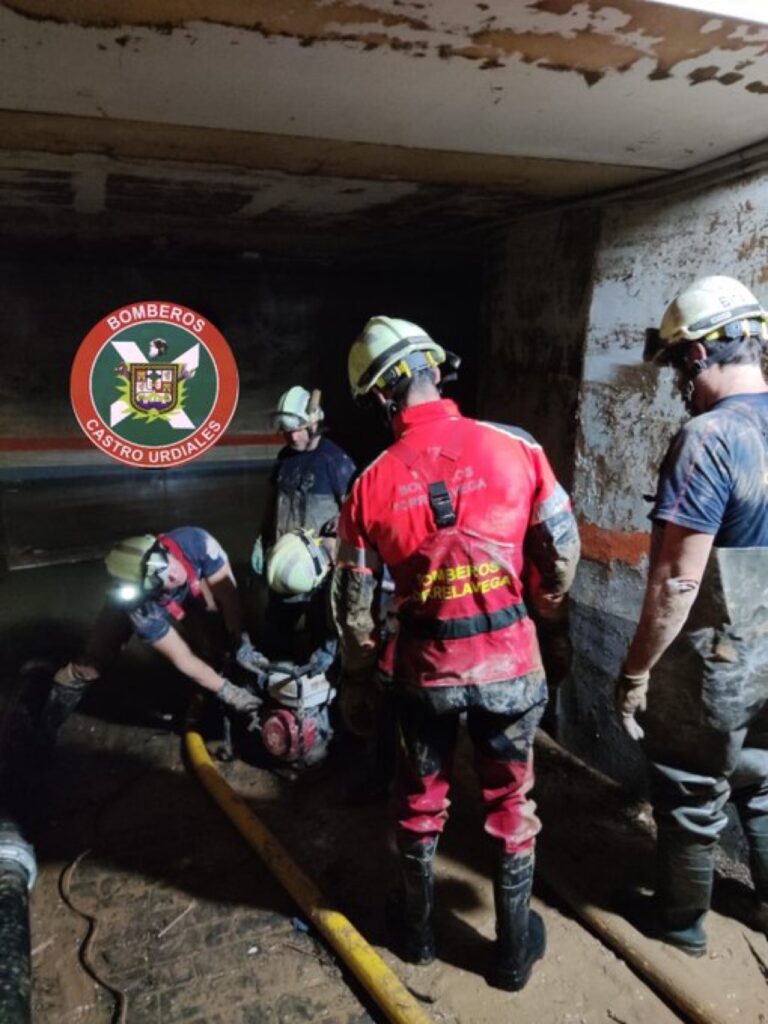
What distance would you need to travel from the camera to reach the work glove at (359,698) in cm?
247

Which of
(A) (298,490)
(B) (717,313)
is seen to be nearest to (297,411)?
(A) (298,490)

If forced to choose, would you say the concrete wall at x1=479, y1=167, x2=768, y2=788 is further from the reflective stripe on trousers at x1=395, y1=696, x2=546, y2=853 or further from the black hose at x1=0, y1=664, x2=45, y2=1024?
the black hose at x1=0, y1=664, x2=45, y2=1024

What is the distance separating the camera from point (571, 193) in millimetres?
3301

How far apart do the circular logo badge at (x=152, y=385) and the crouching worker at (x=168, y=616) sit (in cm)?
91

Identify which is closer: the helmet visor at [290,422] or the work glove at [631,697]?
the work glove at [631,697]

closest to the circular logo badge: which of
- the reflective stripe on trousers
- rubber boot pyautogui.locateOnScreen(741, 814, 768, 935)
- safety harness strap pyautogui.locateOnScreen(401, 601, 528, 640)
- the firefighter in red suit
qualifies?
the firefighter in red suit

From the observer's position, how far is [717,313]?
2.16 m

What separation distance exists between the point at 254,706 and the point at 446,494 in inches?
80.3

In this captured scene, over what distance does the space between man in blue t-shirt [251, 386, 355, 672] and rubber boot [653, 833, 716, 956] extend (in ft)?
6.84

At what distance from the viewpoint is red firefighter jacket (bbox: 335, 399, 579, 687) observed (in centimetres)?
214

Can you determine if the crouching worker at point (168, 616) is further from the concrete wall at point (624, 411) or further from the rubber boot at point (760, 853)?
the rubber boot at point (760, 853)

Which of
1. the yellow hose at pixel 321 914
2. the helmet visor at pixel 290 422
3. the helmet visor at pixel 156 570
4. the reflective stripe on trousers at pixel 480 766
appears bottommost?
the yellow hose at pixel 321 914

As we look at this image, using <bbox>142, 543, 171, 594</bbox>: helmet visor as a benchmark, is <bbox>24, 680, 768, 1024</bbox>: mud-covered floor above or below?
below

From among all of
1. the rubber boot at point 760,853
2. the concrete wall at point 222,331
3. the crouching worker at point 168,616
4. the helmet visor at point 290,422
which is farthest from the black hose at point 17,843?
the concrete wall at point 222,331
